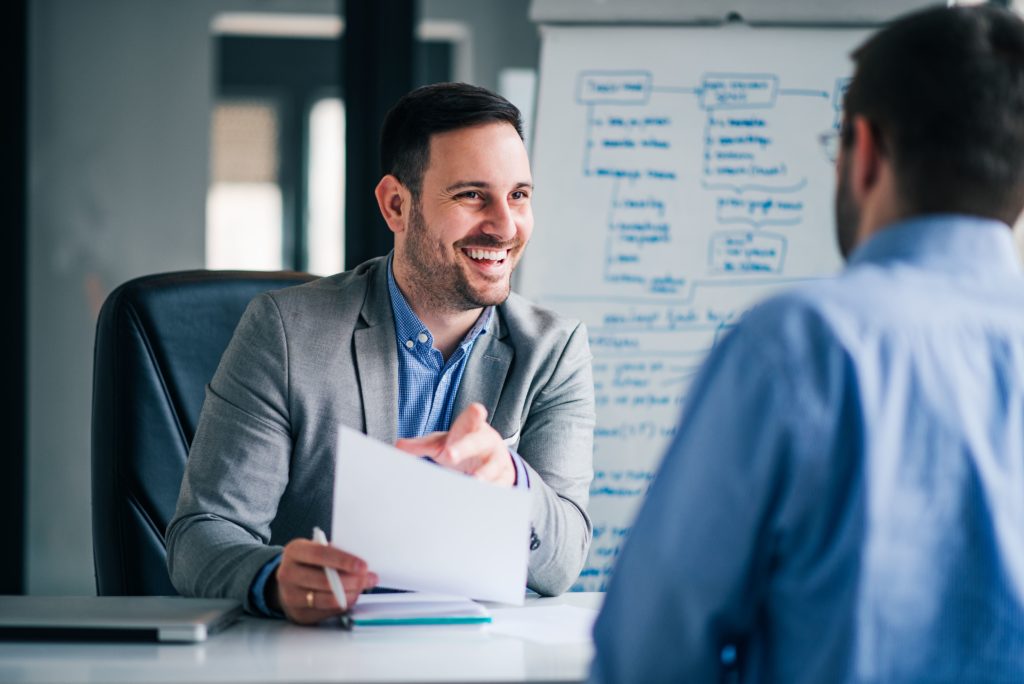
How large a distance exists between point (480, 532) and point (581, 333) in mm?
726

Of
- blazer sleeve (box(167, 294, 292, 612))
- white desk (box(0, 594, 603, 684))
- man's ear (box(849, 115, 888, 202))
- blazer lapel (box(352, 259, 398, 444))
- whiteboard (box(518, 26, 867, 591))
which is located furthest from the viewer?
whiteboard (box(518, 26, 867, 591))

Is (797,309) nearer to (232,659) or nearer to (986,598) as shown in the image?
(986,598)

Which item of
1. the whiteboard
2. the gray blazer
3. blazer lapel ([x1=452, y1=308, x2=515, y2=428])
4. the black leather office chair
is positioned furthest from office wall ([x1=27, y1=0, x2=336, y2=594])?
blazer lapel ([x1=452, y1=308, x2=515, y2=428])

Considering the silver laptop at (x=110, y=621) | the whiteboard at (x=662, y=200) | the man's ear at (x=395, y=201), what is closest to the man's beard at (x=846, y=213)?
the silver laptop at (x=110, y=621)

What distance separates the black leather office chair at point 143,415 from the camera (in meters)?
1.73

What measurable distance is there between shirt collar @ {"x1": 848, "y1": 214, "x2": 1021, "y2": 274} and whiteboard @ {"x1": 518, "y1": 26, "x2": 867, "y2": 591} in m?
1.74

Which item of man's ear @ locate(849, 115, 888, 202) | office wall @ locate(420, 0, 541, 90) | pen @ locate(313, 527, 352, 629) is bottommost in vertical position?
pen @ locate(313, 527, 352, 629)

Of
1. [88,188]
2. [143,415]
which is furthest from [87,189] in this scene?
[143,415]

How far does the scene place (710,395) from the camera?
81 centimetres

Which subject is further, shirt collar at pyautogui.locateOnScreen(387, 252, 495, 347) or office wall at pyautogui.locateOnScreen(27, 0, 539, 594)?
office wall at pyautogui.locateOnScreen(27, 0, 539, 594)

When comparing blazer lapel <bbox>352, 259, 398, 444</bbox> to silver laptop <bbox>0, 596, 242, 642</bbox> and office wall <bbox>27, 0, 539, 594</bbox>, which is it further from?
office wall <bbox>27, 0, 539, 594</bbox>

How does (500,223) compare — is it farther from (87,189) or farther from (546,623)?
(87,189)

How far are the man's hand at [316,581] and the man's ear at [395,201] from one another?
0.76 metres

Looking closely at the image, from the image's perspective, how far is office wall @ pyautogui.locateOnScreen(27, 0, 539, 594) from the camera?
309cm
